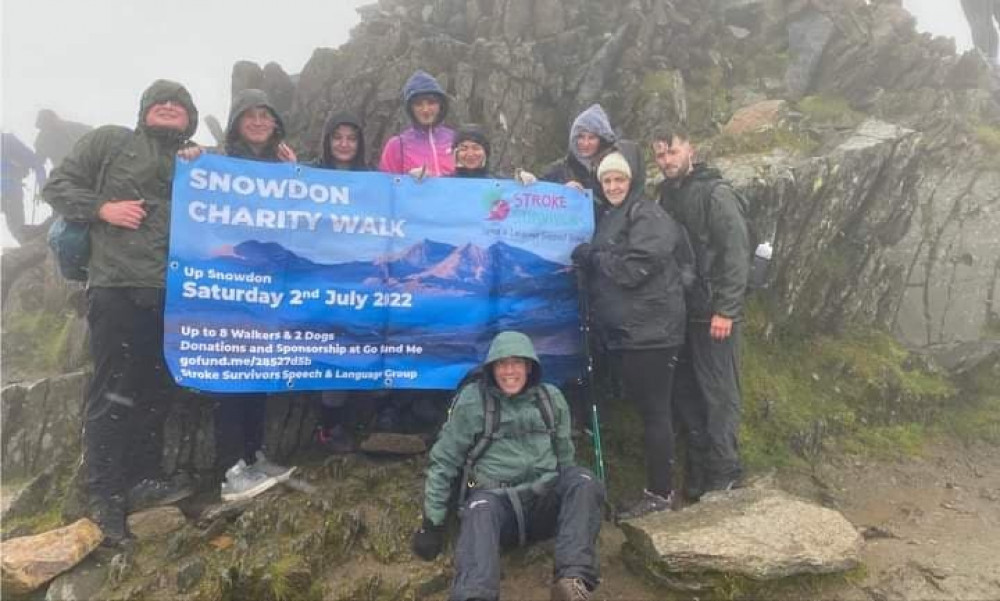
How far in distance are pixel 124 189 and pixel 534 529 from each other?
5718mm

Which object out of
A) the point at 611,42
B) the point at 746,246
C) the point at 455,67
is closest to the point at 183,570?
the point at 746,246

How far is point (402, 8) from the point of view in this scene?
1912cm

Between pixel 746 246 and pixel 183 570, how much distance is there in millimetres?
6992

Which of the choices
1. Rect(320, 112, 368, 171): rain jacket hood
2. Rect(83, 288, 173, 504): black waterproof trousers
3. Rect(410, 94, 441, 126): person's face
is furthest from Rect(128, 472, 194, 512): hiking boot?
Rect(410, 94, 441, 126): person's face

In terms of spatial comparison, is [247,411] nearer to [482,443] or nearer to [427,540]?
[427,540]

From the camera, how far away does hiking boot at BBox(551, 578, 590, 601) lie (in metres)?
5.41

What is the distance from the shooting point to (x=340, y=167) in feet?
27.2

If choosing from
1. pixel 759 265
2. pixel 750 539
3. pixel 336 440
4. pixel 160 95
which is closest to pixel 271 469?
pixel 336 440

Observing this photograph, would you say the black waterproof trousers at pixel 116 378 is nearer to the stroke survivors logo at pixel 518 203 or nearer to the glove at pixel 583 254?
the stroke survivors logo at pixel 518 203

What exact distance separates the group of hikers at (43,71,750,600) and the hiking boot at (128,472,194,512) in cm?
2

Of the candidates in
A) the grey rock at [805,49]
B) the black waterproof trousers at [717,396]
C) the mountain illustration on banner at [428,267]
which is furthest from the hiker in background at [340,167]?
the grey rock at [805,49]

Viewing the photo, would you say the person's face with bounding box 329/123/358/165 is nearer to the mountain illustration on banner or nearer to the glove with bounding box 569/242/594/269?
the mountain illustration on banner

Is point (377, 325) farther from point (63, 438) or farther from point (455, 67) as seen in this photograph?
point (455, 67)

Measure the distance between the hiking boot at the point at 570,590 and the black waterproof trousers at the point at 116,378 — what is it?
502 centimetres
